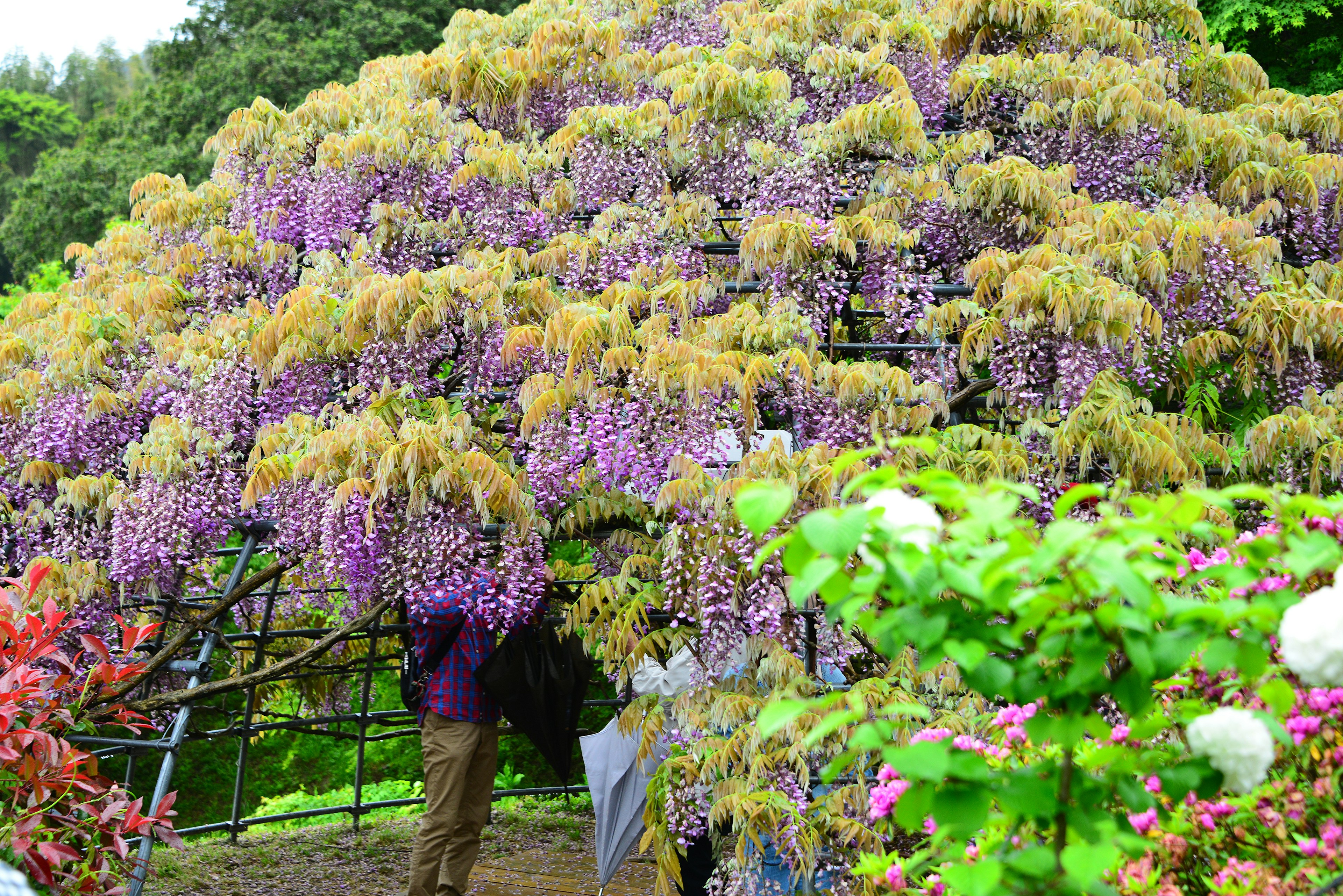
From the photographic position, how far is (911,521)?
1.50m

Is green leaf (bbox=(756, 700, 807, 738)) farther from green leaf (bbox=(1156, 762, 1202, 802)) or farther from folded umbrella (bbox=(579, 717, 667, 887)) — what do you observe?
folded umbrella (bbox=(579, 717, 667, 887))

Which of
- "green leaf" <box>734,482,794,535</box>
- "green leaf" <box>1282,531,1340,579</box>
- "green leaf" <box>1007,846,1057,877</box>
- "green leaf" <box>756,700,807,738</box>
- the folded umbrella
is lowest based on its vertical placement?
the folded umbrella

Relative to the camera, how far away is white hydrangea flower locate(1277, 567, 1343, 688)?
1.44m

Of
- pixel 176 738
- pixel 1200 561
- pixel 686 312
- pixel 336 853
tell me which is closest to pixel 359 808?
pixel 336 853

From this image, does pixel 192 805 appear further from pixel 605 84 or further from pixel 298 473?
pixel 605 84

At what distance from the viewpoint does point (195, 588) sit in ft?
25.2

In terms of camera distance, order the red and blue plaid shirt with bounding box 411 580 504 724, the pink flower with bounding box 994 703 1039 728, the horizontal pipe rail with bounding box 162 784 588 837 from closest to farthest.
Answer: the pink flower with bounding box 994 703 1039 728
the red and blue plaid shirt with bounding box 411 580 504 724
the horizontal pipe rail with bounding box 162 784 588 837

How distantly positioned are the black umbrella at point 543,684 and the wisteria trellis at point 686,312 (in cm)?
39

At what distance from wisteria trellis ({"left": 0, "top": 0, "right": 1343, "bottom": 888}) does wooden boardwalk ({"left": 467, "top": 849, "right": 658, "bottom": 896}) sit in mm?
2260

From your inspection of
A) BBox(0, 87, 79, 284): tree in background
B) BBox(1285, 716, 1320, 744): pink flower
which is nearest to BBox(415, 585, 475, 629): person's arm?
BBox(1285, 716, 1320, 744): pink flower

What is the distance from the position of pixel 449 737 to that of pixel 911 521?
3.49 metres

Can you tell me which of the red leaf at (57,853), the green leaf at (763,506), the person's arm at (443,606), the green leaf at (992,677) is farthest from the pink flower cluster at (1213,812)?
the red leaf at (57,853)

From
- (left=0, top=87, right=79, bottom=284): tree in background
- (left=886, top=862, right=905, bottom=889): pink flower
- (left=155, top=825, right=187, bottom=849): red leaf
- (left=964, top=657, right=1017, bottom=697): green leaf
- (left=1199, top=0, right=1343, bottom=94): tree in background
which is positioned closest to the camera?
(left=964, top=657, right=1017, bottom=697): green leaf

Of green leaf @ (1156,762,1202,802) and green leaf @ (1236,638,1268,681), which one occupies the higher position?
green leaf @ (1236,638,1268,681)
